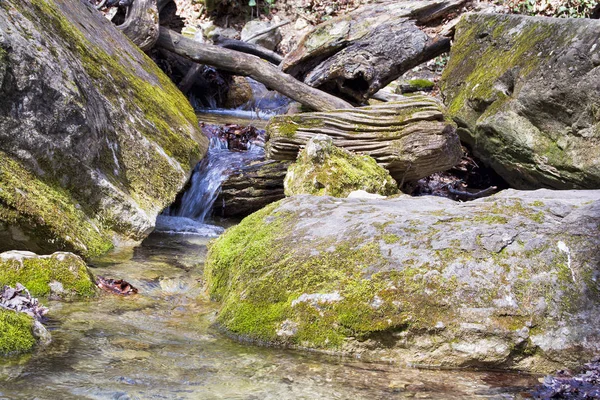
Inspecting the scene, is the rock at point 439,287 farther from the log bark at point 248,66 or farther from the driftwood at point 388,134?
the log bark at point 248,66

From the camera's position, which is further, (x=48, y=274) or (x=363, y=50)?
(x=363, y=50)

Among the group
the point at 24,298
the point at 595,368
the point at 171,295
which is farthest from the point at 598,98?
the point at 24,298

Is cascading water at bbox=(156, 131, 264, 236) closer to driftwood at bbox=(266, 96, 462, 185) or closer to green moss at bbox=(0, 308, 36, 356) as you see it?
driftwood at bbox=(266, 96, 462, 185)

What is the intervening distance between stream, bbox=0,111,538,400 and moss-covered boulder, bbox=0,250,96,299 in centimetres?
13

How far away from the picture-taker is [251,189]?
24.8ft

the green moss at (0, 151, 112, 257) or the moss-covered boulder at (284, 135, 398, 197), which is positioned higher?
the moss-covered boulder at (284, 135, 398, 197)

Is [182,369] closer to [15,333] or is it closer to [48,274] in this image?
[15,333]

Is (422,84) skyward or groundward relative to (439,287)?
skyward

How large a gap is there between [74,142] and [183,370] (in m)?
2.84

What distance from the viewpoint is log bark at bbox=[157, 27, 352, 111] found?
1011 centimetres

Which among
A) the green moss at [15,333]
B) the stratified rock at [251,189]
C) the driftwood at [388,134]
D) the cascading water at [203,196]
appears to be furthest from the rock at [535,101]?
the green moss at [15,333]

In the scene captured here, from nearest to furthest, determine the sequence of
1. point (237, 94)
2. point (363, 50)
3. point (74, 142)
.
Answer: point (74, 142), point (363, 50), point (237, 94)

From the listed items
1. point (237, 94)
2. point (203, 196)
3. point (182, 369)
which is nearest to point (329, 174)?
point (203, 196)

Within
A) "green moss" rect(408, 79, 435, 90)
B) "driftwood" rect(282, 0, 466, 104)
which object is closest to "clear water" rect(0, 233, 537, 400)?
"driftwood" rect(282, 0, 466, 104)
